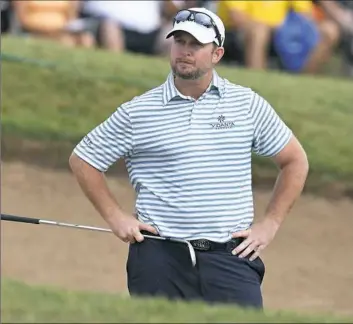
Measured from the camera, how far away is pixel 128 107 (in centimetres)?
477

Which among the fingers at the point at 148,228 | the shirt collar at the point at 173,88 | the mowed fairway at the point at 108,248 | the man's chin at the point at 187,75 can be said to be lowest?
the mowed fairway at the point at 108,248

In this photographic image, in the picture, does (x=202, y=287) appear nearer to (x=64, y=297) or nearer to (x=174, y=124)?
(x=174, y=124)

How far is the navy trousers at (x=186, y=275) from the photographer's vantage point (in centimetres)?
475

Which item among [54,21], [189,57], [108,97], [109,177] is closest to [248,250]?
[189,57]

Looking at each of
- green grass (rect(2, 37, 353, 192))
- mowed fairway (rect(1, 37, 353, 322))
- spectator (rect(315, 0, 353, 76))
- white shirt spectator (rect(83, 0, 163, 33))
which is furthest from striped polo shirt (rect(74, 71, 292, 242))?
spectator (rect(315, 0, 353, 76))

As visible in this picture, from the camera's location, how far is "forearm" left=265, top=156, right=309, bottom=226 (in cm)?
489

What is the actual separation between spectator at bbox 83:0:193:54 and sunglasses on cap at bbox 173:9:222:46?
22.7 feet

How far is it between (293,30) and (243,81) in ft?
6.57

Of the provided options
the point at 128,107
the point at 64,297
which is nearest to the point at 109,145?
the point at 128,107

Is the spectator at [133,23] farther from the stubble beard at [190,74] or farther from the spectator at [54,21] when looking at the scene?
the stubble beard at [190,74]

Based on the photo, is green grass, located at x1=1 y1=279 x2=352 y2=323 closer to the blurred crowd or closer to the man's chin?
the man's chin

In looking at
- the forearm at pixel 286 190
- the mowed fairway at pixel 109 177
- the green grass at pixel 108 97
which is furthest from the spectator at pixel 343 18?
the forearm at pixel 286 190

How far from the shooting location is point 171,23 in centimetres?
1212

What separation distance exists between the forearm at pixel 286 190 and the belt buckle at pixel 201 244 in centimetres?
29
